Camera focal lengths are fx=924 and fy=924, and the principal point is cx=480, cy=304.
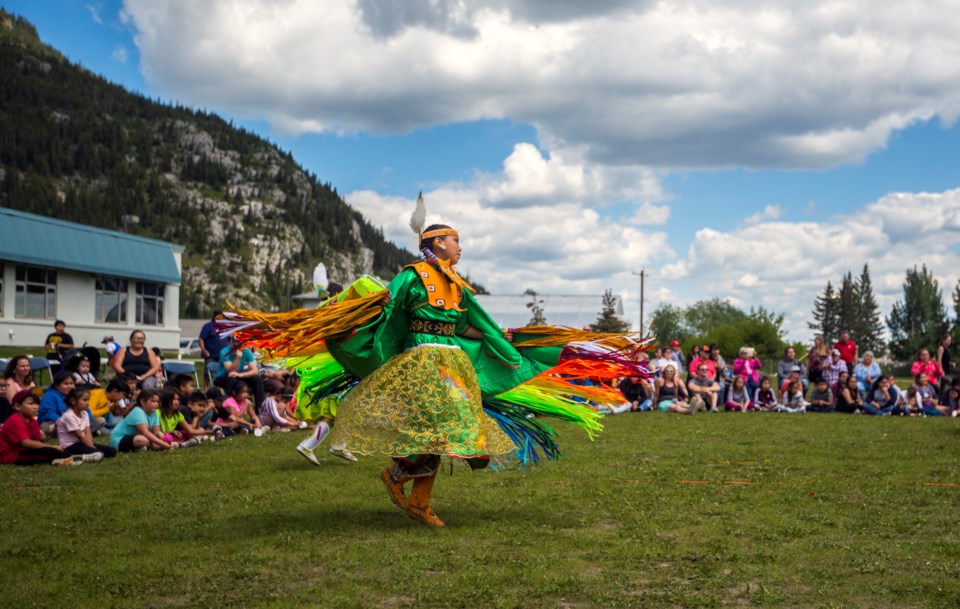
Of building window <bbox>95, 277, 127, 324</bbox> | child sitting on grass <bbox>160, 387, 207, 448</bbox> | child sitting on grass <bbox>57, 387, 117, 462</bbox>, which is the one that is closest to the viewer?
child sitting on grass <bbox>57, 387, 117, 462</bbox>

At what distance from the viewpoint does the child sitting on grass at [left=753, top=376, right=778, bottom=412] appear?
18.8m

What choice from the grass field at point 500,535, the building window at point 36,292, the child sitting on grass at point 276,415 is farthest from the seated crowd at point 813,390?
the building window at point 36,292

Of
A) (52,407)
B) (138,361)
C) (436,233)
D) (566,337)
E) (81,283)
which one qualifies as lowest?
(52,407)

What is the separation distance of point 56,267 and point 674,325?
91.4 meters

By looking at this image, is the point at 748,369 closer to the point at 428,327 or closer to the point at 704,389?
the point at 704,389

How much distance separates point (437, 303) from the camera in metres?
6.73

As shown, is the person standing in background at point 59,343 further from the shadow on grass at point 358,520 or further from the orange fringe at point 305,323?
the orange fringe at point 305,323

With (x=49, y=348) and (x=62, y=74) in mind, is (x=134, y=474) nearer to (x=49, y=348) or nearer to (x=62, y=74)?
(x=49, y=348)

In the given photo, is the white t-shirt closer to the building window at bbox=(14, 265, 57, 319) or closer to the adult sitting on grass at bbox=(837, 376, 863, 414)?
the adult sitting on grass at bbox=(837, 376, 863, 414)

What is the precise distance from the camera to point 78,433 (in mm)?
10242

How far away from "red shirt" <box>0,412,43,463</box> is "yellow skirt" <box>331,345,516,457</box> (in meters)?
5.10

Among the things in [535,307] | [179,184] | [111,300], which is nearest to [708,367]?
[111,300]

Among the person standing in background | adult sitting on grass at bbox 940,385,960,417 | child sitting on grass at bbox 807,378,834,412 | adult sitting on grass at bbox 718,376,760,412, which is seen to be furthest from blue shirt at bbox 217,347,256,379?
adult sitting on grass at bbox 940,385,960,417

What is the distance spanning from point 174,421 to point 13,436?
7.75 feet
